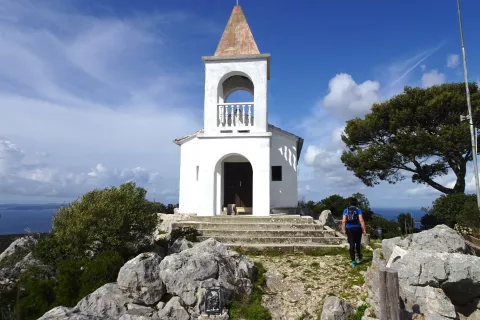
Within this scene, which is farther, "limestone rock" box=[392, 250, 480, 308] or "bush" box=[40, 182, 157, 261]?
"bush" box=[40, 182, 157, 261]

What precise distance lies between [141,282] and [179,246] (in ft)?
11.0

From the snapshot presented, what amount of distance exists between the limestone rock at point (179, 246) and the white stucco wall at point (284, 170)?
7816 millimetres

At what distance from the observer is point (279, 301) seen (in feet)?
25.7

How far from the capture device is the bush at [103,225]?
917 cm

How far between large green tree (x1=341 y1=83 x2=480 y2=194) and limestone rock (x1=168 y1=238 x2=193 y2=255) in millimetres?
14834

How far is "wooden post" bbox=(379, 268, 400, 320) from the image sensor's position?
237 inches

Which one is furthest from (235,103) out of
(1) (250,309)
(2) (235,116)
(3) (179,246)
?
(1) (250,309)

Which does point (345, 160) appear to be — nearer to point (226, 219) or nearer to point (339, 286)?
point (226, 219)

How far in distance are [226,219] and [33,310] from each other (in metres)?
8.09

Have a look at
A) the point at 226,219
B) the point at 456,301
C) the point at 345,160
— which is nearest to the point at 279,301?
the point at 456,301

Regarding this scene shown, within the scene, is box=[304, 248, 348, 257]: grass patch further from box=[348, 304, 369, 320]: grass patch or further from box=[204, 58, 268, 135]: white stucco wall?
box=[204, 58, 268, 135]: white stucco wall

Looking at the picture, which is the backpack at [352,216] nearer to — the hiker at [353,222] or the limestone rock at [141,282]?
the hiker at [353,222]

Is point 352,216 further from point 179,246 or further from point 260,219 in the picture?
point 179,246

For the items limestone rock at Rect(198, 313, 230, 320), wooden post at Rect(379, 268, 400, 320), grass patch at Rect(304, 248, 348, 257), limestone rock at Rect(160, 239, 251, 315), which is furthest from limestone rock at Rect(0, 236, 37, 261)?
wooden post at Rect(379, 268, 400, 320)
